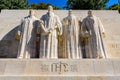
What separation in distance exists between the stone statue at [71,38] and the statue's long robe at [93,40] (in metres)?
0.41

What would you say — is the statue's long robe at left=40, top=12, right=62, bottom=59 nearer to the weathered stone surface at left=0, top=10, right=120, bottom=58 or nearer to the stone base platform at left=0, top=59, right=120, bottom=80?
the stone base platform at left=0, top=59, right=120, bottom=80

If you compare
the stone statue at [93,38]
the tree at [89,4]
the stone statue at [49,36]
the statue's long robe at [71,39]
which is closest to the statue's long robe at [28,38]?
the stone statue at [49,36]

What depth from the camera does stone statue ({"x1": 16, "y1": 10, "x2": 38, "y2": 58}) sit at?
432 inches

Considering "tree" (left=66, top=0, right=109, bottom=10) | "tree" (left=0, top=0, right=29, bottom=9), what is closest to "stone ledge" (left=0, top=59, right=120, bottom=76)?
"tree" (left=0, top=0, right=29, bottom=9)

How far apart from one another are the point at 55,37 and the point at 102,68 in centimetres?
252

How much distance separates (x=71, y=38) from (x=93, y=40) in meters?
0.94

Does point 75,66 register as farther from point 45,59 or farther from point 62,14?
point 62,14

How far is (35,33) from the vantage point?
11578 millimetres

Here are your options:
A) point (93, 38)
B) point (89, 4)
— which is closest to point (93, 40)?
point (93, 38)

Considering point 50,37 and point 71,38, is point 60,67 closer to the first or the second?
point 50,37

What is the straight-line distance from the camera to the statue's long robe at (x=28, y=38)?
10961mm

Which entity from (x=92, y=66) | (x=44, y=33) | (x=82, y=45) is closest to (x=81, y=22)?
(x=82, y=45)

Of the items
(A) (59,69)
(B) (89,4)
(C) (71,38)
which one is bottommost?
(A) (59,69)

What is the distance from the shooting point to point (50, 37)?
11023 mm
